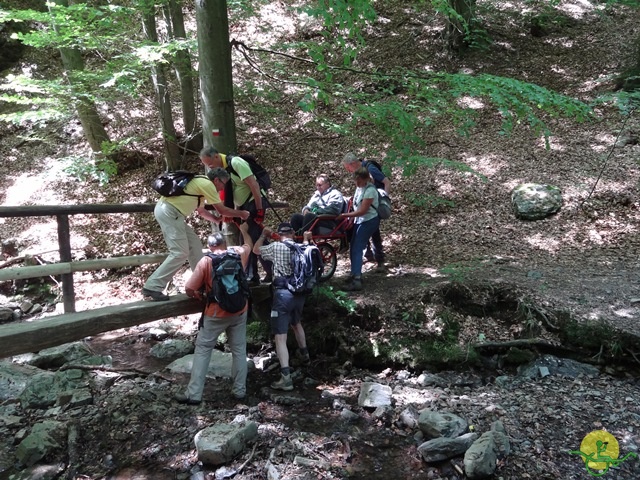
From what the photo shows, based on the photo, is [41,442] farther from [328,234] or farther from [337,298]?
[328,234]

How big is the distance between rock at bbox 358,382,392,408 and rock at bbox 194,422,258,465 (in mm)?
1199

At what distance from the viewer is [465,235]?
8.38 m

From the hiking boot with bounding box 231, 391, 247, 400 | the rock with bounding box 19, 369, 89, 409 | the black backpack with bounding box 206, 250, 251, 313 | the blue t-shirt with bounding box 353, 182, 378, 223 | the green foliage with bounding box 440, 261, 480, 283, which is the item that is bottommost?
the hiking boot with bounding box 231, 391, 247, 400

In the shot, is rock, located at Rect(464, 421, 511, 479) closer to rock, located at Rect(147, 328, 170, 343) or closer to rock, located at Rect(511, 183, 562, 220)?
rock, located at Rect(147, 328, 170, 343)

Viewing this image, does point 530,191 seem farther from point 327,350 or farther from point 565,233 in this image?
point 327,350

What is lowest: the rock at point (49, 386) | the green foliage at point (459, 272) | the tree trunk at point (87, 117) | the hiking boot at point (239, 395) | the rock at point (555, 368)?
the hiking boot at point (239, 395)

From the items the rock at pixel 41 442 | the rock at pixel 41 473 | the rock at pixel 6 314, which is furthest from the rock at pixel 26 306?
the rock at pixel 41 473

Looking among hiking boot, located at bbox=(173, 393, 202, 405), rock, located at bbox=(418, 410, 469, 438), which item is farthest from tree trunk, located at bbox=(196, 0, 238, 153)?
rock, located at bbox=(418, 410, 469, 438)

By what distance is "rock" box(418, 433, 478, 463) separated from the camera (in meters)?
3.80

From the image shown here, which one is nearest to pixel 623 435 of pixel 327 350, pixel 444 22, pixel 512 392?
pixel 512 392

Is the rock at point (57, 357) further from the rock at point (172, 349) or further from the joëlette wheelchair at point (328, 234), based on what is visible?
the joëlette wheelchair at point (328, 234)

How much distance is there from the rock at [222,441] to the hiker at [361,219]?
2.66 meters

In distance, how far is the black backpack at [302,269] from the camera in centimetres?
504

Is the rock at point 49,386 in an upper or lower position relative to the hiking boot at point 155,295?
lower
